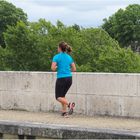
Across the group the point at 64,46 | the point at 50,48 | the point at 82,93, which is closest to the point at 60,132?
the point at 64,46

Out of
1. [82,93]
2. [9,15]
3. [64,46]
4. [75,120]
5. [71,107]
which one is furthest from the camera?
[9,15]

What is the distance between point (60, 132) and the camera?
7.75 metres

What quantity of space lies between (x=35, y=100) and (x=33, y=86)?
33cm

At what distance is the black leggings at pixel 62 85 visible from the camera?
10.8 m

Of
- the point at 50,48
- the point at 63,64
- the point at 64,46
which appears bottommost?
the point at 63,64

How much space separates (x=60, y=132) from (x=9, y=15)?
81173 mm

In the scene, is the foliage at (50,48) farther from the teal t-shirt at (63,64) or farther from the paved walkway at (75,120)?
the teal t-shirt at (63,64)

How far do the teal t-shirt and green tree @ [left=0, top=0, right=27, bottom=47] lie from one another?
247ft

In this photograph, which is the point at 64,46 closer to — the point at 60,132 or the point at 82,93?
the point at 82,93

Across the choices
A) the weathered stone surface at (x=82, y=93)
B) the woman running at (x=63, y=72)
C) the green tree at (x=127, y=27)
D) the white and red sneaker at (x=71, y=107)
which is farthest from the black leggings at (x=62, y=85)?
the green tree at (x=127, y=27)

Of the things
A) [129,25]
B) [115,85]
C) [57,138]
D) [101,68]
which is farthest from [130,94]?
[129,25]

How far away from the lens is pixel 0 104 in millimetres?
12766

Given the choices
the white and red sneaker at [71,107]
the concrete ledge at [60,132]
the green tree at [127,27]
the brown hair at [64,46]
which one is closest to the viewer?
the concrete ledge at [60,132]

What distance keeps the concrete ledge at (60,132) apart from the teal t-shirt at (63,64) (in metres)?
2.76
